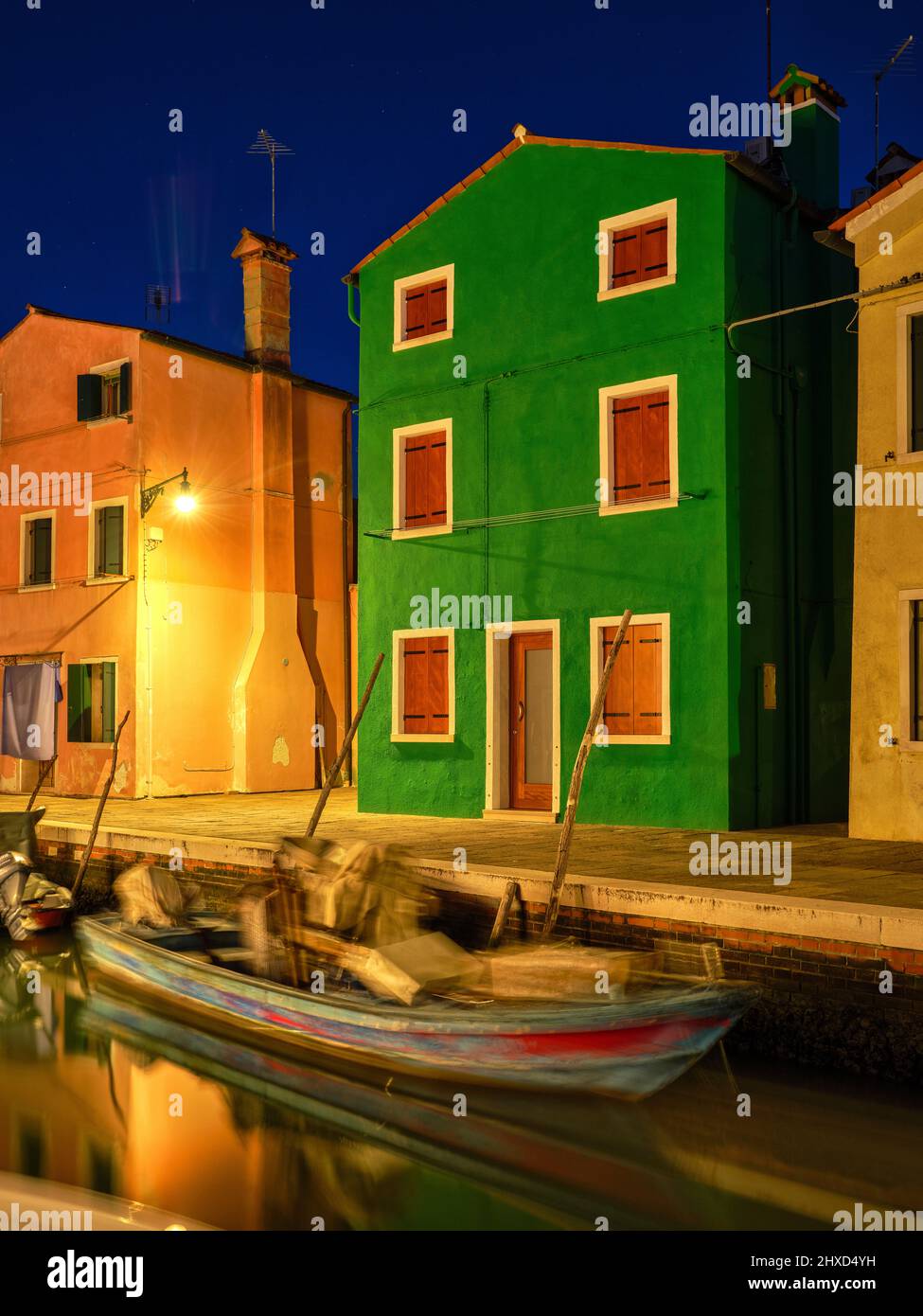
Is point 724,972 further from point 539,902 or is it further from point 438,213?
point 438,213

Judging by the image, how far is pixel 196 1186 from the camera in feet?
23.4

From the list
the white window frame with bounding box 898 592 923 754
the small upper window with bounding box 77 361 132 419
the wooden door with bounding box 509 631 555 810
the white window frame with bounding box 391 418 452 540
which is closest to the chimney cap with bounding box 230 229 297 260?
the small upper window with bounding box 77 361 132 419

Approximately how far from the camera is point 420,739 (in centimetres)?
1603

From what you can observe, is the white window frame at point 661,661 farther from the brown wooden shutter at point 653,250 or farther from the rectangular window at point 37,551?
the rectangular window at point 37,551

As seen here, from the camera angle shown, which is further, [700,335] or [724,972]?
[700,335]

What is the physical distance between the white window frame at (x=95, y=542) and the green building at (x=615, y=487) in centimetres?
558

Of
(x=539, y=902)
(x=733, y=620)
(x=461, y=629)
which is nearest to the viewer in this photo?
(x=539, y=902)

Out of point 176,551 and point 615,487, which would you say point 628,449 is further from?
point 176,551

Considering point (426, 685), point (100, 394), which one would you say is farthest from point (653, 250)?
point (100, 394)

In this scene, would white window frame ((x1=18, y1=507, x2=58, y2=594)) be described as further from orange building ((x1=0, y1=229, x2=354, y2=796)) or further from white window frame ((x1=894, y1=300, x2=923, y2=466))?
white window frame ((x1=894, y1=300, x2=923, y2=466))

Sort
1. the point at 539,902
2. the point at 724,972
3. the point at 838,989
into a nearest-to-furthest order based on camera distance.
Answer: the point at 838,989 → the point at 724,972 → the point at 539,902

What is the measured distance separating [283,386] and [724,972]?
1674 centimetres
